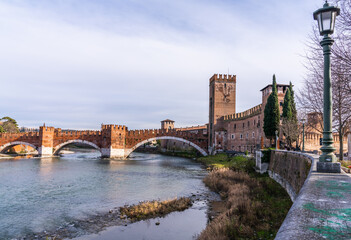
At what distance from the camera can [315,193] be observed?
10.5 feet

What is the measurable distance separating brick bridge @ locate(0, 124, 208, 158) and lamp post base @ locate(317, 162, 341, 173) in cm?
4209

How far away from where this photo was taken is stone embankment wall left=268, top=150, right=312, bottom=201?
9156mm

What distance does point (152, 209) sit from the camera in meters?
11.7

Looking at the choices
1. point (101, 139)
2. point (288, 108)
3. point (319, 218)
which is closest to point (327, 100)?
point (319, 218)

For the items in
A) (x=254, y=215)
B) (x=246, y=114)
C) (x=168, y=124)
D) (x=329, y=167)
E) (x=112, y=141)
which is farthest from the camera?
(x=168, y=124)

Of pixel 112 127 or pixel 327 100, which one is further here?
pixel 112 127

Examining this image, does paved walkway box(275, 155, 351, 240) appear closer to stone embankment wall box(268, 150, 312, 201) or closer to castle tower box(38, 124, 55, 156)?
stone embankment wall box(268, 150, 312, 201)

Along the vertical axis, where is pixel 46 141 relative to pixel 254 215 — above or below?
above

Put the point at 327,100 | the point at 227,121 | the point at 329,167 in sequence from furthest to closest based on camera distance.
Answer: the point at 227,121, the point at 327,100, the point at 329,167

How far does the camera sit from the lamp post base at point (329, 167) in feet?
18.4

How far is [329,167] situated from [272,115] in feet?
→ 84.7

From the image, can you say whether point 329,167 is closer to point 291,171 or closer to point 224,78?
point 291,171

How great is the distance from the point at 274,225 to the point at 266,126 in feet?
77.0

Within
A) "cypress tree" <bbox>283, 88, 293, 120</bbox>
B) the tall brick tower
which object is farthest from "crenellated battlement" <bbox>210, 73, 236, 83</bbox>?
"cypress tree" <bbox>283, 88, 293, 120</bbox>
